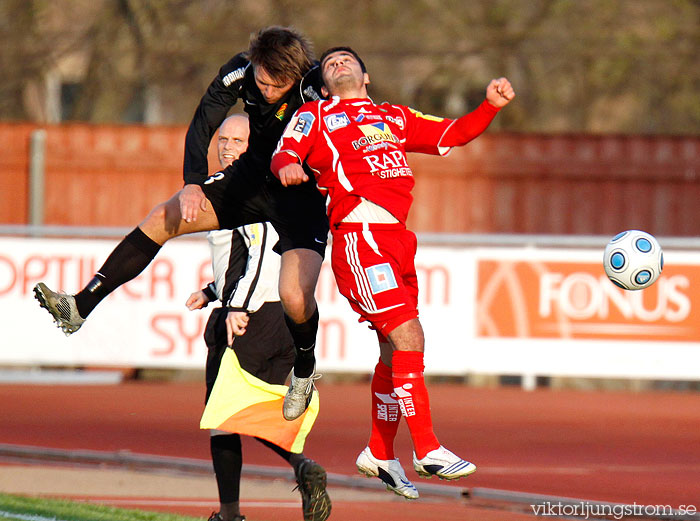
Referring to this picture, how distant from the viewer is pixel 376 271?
230 inches

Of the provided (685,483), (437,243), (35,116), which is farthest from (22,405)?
(35,116)

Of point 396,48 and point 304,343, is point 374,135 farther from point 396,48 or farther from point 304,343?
point 396,48

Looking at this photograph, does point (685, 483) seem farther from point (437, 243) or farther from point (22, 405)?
point (22, 405)

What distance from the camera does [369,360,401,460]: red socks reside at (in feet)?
20.6

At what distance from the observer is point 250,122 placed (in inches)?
258

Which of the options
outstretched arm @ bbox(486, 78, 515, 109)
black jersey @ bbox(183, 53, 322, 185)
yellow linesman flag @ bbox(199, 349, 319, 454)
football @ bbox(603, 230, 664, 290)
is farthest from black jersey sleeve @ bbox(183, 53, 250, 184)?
football @ bbox(603, 230, 664, 290)

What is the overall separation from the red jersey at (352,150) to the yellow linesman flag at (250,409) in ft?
3.78

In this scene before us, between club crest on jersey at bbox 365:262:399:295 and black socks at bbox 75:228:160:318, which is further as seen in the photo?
black socks at bbox 75:228:160:318

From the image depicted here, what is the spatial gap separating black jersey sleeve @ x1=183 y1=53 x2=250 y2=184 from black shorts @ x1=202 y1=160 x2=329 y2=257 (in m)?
0.09

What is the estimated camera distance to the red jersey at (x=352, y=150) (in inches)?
231

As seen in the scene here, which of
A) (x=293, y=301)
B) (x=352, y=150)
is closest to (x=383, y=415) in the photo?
(x=293, y=301)

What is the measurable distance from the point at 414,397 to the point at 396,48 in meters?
16.1

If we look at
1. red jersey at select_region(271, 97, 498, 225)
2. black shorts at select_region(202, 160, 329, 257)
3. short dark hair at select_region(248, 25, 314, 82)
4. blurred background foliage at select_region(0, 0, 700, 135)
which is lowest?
black shorts at select_region(202, 160, 329, 257)

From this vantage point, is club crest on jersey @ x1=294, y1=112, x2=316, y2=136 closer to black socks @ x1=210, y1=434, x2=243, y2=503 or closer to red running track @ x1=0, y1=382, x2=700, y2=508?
black socks @ x1=210, y1=434, x2=243, y2=503
